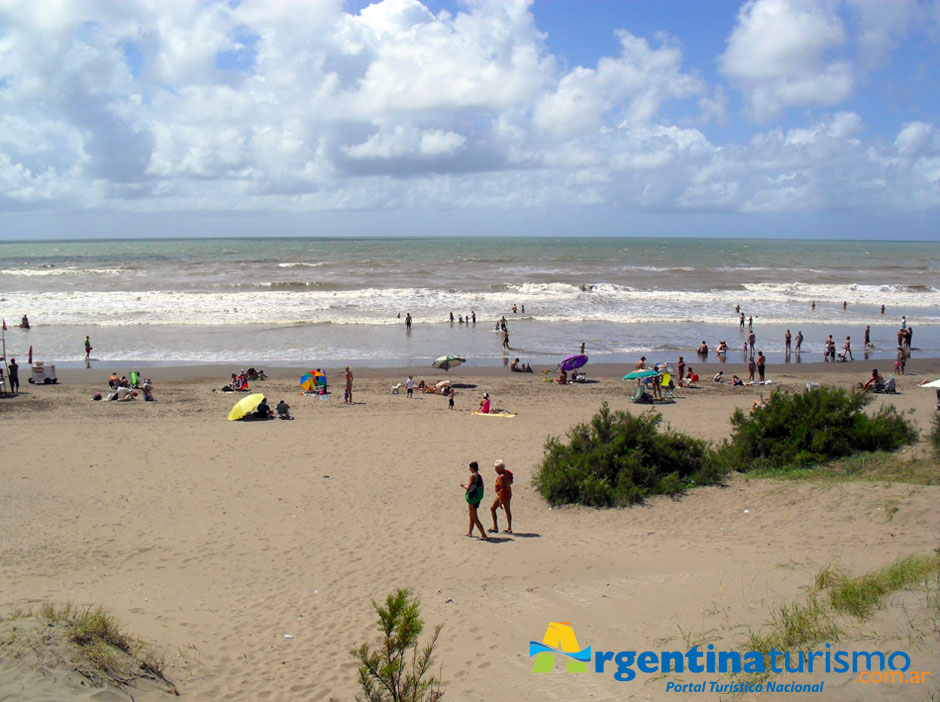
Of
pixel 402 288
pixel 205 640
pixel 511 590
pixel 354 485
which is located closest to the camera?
pixel 205 640

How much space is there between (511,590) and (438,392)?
13.4m

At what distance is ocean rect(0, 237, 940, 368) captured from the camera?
96.0 feet

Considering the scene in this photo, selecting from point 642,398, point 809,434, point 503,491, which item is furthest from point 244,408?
point 809,434

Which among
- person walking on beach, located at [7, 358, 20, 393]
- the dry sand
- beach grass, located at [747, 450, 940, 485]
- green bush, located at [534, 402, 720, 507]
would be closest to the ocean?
person walking on beach, located at [7, 358, 20, 393]

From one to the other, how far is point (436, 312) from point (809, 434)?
31115 millimetres

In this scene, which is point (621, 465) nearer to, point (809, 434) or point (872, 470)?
point (809, 434)

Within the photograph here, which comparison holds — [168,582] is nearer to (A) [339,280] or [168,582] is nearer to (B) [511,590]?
(B) [511,590]

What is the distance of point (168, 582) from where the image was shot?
321 inches

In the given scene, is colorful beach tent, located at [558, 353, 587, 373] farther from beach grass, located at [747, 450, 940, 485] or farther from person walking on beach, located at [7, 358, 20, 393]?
person walking on beach, located at [7, 358, 20, 393]

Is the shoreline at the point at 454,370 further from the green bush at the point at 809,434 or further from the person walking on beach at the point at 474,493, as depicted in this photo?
the person walking on beach at the point at 474,493

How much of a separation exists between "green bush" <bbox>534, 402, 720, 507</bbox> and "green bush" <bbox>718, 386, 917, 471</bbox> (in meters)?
0.82

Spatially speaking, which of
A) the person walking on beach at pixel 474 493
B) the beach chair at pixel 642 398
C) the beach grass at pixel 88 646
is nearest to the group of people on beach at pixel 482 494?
the person walking on beach at pixel 474 493

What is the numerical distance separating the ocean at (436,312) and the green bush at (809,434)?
49.7ft

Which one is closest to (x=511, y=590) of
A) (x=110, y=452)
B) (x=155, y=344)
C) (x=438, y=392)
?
(x=110, y=452)
